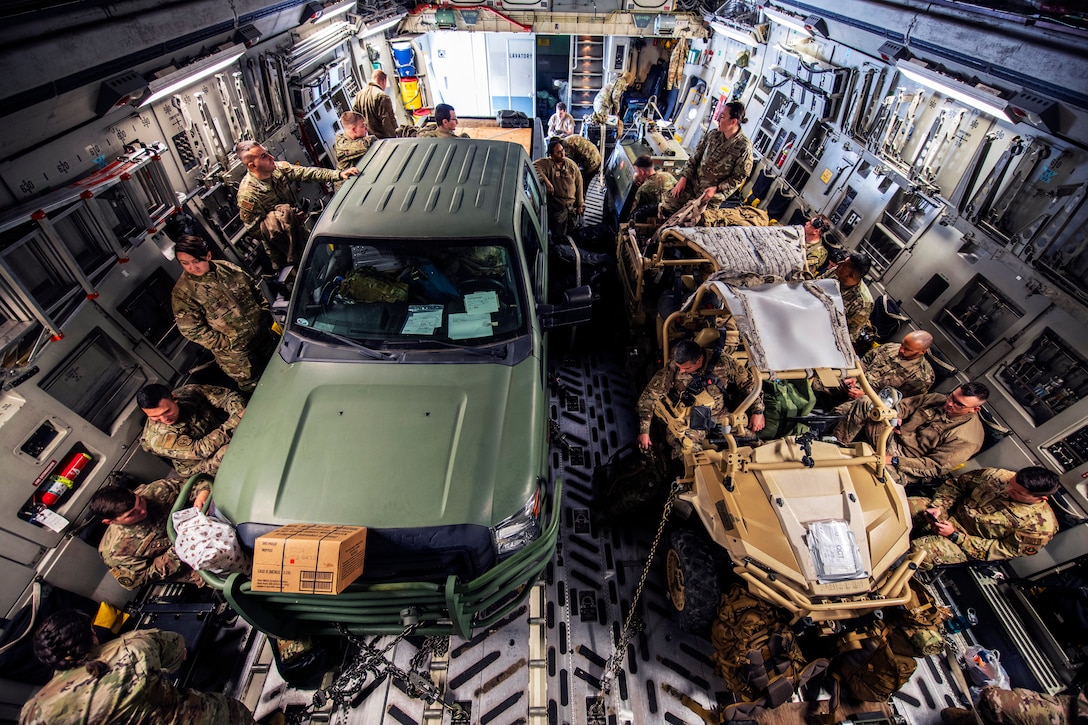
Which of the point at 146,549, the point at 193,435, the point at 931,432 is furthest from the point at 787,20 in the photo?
the point at 146,549

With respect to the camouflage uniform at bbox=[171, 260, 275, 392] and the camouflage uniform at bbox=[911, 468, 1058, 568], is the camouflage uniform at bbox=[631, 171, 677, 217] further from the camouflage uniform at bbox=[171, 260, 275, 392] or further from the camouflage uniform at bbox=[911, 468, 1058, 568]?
the camouflage uniform at bbox=[171, 260, 275, 392]

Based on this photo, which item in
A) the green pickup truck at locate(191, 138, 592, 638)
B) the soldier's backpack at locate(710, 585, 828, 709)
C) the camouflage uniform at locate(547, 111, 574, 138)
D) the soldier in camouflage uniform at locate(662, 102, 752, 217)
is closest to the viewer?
the green pickup truck at locate(191, 138, 592, 638)

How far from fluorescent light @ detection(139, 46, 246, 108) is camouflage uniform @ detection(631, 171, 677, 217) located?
499 cm

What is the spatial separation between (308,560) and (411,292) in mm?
1902

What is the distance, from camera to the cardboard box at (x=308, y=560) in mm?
2090

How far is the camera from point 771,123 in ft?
26.5

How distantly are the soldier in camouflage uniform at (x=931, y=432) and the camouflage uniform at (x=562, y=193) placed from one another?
4.37 meters

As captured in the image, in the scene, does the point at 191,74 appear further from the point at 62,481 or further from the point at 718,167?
the point at 718,167

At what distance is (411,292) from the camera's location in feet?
11.0

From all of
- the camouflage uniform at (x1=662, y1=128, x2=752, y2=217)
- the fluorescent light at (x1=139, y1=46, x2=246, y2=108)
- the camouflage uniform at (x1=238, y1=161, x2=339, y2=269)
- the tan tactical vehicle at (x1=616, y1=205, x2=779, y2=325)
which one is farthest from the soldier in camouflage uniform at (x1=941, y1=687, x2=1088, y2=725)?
the fluorescent light at (x1=139, y1=46, x2=246, y2=108)

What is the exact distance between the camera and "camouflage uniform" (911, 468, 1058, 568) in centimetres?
308

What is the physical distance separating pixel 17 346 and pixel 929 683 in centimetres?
639

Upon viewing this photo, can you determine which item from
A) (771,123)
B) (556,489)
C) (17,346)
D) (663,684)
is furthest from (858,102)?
(17,346)

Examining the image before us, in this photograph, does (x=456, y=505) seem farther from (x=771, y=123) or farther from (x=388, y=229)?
(x=771, y=123)
